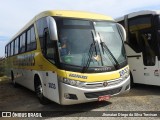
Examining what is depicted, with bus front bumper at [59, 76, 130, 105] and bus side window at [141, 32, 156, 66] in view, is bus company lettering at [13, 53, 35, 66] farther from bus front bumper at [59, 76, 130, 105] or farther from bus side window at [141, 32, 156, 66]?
bus side window at [141, 32, 156, 66]

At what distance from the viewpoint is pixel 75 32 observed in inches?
324

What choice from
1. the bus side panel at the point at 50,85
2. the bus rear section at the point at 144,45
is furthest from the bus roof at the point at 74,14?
the bus rear section at the point at 144,45

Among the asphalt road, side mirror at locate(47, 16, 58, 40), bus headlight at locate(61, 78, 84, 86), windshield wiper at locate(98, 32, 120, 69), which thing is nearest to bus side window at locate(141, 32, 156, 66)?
the asphalt road

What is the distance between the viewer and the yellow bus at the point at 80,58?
7.71m

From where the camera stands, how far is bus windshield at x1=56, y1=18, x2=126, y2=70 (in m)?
7.95

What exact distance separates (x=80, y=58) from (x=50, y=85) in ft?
4.33

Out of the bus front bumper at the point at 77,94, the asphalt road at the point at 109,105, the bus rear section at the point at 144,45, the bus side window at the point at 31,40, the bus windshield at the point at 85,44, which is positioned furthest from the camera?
the bus rear section at the point at 144,45

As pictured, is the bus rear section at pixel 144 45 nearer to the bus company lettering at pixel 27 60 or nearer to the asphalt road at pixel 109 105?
the asphalt road at pixel 109 105

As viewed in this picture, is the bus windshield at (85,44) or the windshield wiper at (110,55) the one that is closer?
the bus windshield at (85,44)

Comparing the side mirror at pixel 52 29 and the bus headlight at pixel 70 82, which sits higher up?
the side mirror at pixel 52 29

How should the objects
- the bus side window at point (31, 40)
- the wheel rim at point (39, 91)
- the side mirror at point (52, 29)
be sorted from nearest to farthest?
the side mirror at point (52, 29)
the wheel rim at point (39, 91)
the bus side window at point (31, 40)

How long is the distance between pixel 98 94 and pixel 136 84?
505 centimetres

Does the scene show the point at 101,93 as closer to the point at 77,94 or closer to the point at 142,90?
the point at 77,94

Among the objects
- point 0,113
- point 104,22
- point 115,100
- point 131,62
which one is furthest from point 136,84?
point 0,113
